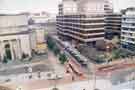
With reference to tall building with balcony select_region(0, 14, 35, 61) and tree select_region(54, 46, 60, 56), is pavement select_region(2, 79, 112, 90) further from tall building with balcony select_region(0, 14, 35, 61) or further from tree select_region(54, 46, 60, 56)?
tree select_region(54, 46, 60, 56)

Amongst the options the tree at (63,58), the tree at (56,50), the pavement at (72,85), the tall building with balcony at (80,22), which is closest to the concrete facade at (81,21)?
the tall building with balcony at (80,22)

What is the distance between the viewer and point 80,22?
16.5ft

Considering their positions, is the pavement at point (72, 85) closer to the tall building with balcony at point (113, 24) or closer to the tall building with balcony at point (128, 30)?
the tall building with balcony at point (128, 30)

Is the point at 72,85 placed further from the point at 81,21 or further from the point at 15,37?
the point at 81,21

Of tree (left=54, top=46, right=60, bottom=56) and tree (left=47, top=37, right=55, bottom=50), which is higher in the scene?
tree (left=47, top=37, right=55, bottom=50)

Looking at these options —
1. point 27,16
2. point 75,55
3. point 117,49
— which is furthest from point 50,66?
point 117,49

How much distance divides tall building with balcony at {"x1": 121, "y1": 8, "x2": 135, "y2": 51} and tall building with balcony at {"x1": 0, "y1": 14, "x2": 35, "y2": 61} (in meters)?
2.46

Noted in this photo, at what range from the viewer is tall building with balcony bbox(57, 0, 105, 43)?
484 centimetres

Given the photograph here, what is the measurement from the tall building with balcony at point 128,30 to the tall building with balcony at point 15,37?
2460 millimetres

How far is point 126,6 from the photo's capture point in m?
5.05

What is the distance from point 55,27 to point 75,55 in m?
0.83

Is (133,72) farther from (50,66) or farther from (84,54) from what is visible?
(50,66)

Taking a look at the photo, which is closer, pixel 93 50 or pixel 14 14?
pixel 14 14

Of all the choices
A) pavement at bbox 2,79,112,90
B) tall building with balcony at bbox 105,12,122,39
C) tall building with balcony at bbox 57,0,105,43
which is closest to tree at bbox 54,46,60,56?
tall building with balcony at bbox 57,0,105,43
